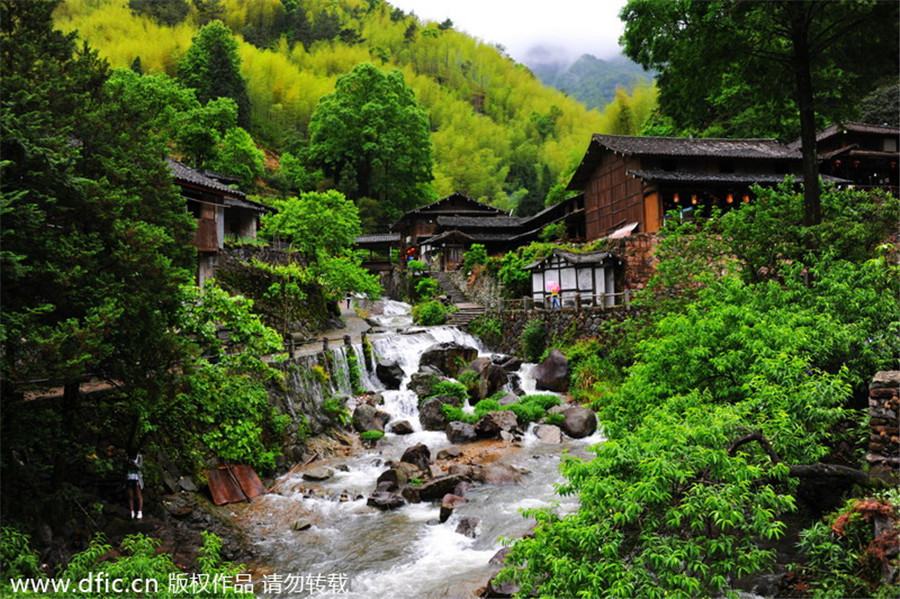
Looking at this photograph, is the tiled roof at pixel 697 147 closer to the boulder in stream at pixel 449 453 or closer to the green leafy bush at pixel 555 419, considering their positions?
the green leafy bush at pixel 555 419

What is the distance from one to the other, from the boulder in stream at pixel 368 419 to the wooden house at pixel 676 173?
18410mm

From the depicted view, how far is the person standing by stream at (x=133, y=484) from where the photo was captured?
10.9 metres

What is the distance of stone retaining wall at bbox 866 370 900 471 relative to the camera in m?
7.72

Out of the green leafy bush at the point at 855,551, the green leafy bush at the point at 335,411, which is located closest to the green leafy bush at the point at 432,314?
the green leafy bush at the point at 335,411

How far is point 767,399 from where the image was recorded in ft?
26.3

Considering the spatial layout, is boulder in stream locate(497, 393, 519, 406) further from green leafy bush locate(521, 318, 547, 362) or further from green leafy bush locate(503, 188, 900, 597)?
green leafy bush locate(503, 188, 900, 597)

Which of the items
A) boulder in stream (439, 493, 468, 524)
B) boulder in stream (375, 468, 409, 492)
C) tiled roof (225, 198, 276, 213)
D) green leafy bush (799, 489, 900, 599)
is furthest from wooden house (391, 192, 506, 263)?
green leafy bush (799, 489, 900, 599)

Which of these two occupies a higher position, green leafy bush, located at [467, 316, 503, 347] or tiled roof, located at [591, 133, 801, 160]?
tiled roof, located at [591, 133, 801, 160]

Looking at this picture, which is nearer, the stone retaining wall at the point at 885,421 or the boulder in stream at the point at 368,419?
the stone retaining wall at the point at 885,421

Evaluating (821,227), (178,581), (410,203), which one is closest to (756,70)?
(821,227)

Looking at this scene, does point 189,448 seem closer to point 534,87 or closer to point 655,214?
point 655,214

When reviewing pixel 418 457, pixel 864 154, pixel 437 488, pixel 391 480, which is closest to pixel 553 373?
pixel 418 457

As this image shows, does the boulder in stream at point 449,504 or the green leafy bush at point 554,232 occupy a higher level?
the green leafy bush at point 554,232

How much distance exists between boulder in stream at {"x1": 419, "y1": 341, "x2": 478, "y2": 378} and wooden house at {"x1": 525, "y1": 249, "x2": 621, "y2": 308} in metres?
5.88
